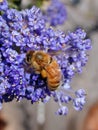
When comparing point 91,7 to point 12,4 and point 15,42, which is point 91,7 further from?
point 15,42

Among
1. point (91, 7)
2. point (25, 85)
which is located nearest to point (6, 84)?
point (25, 85)

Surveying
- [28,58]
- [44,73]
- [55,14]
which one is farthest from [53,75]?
[55,14]

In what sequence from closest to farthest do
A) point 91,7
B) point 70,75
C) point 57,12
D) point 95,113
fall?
point 70,75
point 57,12
point 95,113
point 91,7

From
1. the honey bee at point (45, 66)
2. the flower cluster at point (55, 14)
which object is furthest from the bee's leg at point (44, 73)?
the flower cluster at point (55, 14)

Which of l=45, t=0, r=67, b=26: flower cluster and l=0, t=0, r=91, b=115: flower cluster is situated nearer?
l=0, t=0, r=91, b=115: flower cluster

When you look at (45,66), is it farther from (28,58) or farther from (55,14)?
(55,14)

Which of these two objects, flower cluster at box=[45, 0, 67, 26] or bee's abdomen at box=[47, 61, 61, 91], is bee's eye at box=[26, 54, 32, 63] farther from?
flower cluster at box=[45, 0, 67, 26]

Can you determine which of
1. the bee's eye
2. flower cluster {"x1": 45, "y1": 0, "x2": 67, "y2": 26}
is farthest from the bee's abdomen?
flower cluster {"x1": 45, "y1": 0, "x2": 67, "y2": 26}
